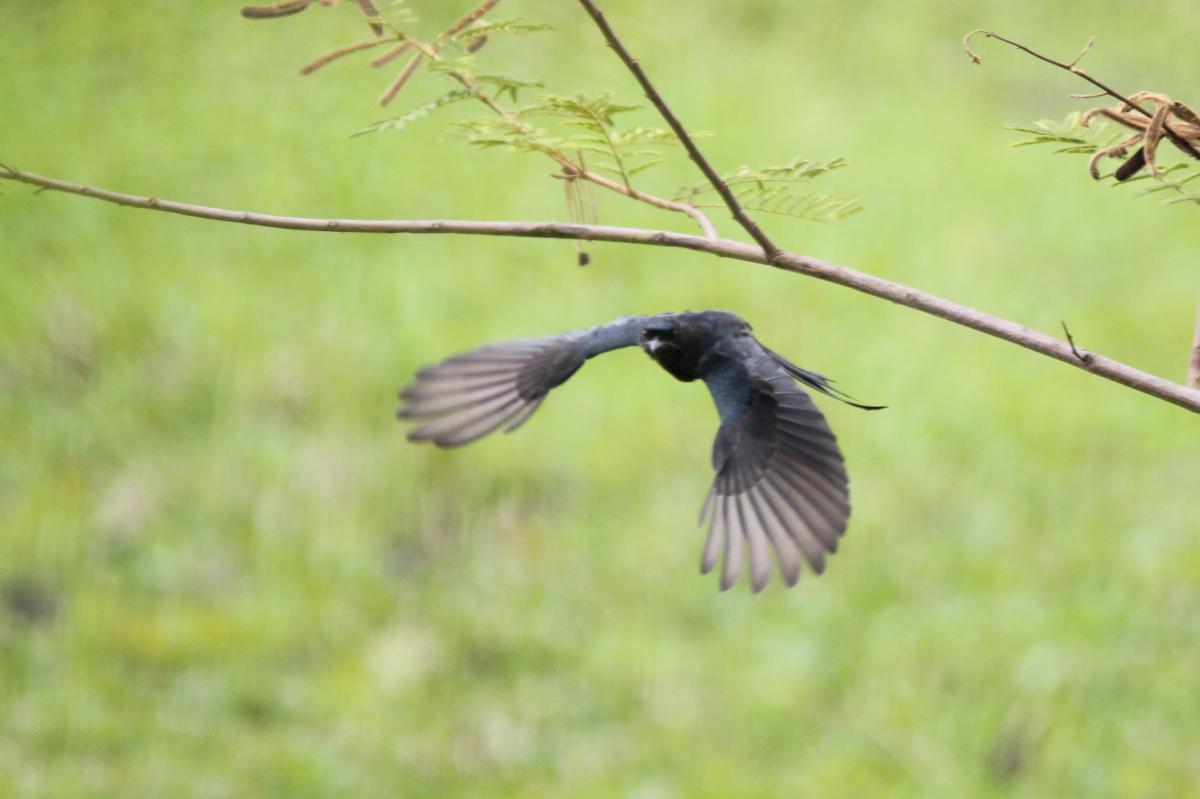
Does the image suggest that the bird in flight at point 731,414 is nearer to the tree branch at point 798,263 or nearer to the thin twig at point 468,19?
the tree branch at point 798,263

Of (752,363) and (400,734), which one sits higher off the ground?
(752,363)

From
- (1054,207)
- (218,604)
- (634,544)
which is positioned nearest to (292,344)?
(218,604)

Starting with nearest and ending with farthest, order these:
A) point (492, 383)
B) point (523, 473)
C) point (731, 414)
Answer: point (731, 414), point (492, 383), point (523, 473)

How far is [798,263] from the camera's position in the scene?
112 cm

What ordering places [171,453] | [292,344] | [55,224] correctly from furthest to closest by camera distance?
[55,224] → [292,344] → [171,453]

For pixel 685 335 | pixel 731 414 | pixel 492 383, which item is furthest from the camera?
pixel 492 383

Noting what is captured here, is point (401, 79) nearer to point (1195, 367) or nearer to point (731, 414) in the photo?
point (731, 414)

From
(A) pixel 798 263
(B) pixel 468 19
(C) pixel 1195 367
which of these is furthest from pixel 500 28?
(C) pixel 1195 367

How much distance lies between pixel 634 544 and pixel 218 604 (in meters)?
1.10

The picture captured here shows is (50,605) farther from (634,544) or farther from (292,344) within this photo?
(634,544)

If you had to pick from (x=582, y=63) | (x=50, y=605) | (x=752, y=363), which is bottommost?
(x=50, y=605)

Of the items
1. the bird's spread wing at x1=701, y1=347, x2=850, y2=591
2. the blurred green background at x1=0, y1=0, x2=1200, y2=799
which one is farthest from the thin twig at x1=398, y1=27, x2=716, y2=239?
the blurred green background at x1=0, y1=0, x2=1200, y2=799

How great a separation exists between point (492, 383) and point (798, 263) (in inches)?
20.5

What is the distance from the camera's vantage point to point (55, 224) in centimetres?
475
